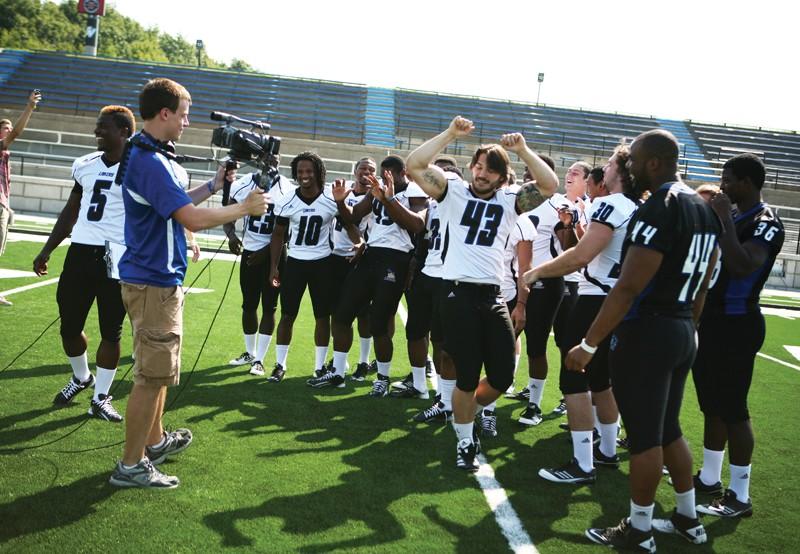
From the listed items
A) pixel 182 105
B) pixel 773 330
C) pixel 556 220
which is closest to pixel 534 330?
pixel 556 220

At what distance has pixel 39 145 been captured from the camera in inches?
932

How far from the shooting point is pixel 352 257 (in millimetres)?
6570

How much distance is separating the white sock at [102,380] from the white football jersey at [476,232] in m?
2.46

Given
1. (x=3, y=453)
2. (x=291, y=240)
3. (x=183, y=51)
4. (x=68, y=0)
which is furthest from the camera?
(x=183, y=51)

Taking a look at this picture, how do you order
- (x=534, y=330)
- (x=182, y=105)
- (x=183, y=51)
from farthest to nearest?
(x=183, y=51) < (x=534, y=330) < (x=182, y=105)

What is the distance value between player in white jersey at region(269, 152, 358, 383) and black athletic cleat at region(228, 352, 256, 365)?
1.90 feet

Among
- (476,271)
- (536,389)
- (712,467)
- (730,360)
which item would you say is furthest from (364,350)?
(730,360)

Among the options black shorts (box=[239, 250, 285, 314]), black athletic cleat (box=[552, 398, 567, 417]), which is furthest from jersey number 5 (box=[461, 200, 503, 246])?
black shorts (box=[239, 250, 285, 314])

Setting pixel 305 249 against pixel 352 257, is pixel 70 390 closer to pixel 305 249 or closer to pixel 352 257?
pixel 305 249

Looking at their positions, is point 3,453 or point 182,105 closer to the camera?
point 182,105

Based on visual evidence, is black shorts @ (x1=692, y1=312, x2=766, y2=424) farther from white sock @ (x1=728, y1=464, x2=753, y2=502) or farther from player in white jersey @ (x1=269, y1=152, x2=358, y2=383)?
→ player in white jersey @ (x1=269, y1=152, x2=358, y2=383)

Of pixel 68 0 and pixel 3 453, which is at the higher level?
pixel 68 0

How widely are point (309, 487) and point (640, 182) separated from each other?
2466 millimetres

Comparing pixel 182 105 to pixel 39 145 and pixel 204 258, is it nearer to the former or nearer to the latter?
pixel 204 258
